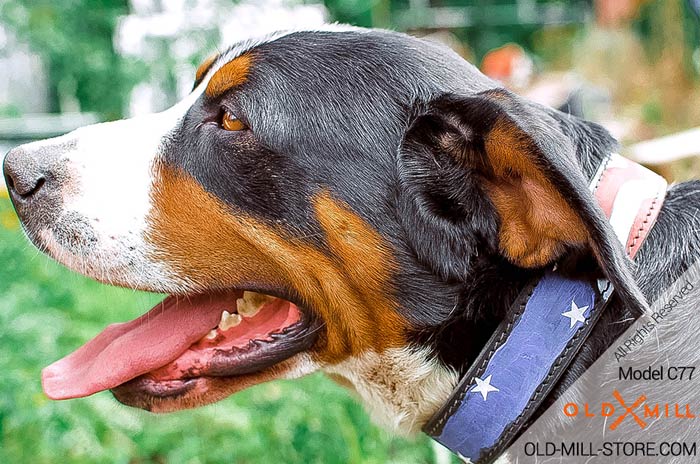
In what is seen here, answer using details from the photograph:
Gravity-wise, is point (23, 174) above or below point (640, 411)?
above

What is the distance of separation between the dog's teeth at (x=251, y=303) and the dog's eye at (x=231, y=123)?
19.9 inches

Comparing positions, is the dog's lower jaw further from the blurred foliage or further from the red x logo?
the blurred foliage

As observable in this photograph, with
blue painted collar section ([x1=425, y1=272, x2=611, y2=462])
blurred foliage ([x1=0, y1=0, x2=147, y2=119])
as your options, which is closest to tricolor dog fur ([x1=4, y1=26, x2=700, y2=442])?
blue painted collar section ([x1=425, y1=272, x2=611, y2=462])

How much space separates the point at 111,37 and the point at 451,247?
16.1 feet

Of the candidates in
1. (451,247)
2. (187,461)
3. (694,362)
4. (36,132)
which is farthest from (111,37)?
(694,362)

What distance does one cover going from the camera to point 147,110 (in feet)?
22.5

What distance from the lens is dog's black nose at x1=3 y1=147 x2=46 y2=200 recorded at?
2.34 meters

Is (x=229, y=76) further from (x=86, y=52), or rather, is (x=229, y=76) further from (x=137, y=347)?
(x=86, y=52)

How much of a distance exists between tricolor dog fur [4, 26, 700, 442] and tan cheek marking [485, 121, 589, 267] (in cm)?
2

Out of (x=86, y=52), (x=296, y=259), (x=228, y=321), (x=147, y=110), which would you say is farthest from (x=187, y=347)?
(x=147, y=110)

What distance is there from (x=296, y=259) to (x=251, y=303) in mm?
315

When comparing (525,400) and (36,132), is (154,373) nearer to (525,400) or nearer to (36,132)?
(525,400)

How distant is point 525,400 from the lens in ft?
6.44

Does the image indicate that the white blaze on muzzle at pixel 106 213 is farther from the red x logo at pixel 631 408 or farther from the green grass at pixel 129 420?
the red x logo at pixel 631 408
